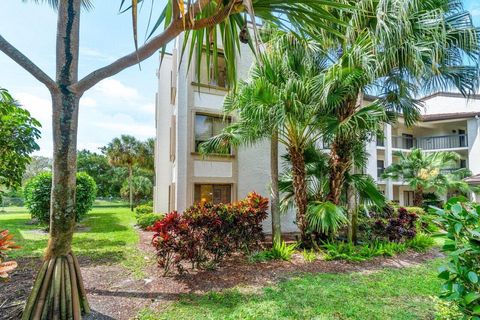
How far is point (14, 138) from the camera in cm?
582

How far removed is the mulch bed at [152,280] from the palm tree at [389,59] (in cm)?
256

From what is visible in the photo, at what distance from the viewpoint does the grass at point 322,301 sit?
14.4 ft

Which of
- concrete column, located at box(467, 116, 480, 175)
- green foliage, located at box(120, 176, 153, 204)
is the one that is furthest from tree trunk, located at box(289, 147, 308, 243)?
green foliage, located at box(120, 176, 153, 204)

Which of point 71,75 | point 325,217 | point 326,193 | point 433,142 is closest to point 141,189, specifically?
point 326,193

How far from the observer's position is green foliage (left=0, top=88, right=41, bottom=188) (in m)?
5.61

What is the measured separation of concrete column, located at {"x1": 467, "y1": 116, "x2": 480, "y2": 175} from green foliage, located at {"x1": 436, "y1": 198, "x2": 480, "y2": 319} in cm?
2531

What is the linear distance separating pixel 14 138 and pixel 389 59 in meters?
9.53

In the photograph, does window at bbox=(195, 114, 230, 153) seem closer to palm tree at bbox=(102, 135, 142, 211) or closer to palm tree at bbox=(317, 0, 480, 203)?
palm tree at bbox=(317, 0, 480, 203)

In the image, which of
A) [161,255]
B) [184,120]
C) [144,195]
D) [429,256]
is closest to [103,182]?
[144,195]

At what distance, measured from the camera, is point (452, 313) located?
3.12 m

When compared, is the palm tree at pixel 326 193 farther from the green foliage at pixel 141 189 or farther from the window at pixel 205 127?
the green foliage at pixel 141 189

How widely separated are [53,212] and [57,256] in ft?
2.20

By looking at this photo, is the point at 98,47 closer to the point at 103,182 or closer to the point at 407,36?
the point at 407,36

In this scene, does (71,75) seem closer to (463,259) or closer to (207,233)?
(207,233)
